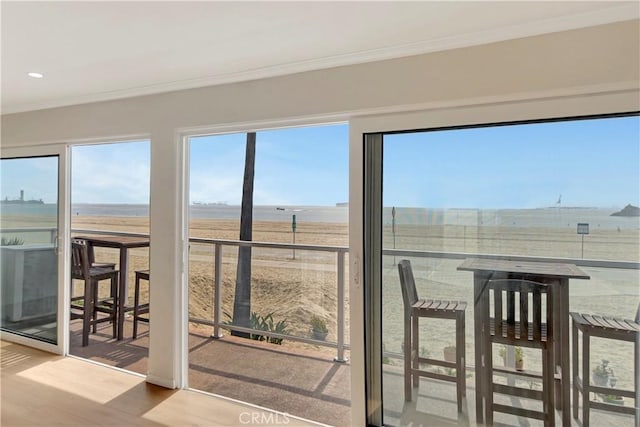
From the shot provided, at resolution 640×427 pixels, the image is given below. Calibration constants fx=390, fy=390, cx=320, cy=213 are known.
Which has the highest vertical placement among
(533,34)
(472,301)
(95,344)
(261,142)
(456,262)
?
(533,34)

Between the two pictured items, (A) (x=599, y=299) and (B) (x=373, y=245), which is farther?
(B) (x=373, y=245)

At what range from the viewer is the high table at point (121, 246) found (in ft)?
13.4

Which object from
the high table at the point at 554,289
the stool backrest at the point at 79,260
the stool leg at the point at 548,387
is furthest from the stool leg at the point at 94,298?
the stool leg at the point at 548,387

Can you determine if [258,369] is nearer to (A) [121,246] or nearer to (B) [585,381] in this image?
(A) [121,246]

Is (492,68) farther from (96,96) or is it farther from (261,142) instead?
(96,96)

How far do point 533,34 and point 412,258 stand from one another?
1438mm

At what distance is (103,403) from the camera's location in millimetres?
2912

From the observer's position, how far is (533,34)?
2113 mm

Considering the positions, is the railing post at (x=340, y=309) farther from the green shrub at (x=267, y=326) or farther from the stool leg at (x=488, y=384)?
the stool leg at (x=488, y=384)

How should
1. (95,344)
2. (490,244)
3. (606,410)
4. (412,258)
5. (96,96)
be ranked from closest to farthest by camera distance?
(606,410)
(490,244)
(412,258)
(96,96)
(95,344)

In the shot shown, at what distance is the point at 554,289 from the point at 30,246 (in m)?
4.83

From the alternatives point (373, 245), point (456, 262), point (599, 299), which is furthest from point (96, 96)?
point (599, 299)

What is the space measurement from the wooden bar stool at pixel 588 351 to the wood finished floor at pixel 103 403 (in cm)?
168
